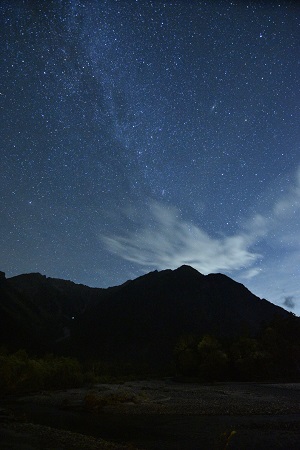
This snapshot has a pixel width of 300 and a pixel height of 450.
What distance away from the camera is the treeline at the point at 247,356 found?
75625mm

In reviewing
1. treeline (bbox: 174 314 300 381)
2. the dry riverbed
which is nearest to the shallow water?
the dry riverbed

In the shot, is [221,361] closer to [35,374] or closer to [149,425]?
[35,374]

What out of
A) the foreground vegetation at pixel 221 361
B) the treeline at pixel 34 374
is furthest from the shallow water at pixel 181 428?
the foreground vegetation at pixel 221 361

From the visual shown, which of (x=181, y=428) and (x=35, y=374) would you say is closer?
(x=181, y=428)

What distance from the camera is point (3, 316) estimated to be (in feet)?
593

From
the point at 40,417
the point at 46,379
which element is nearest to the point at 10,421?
the point at 40,417

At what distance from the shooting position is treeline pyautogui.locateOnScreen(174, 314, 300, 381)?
7562cm

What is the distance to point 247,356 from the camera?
250ft

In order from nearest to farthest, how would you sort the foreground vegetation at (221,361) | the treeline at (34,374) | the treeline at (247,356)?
the treeline at (34,374) → the foreground vegetation at (221,361) → the treeline at (247,356)

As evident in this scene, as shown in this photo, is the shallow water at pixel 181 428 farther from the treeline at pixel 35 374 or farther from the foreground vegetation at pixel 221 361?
the foreground vegetation at pixel 221 361

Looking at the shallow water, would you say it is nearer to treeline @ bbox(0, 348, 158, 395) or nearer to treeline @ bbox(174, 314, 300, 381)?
treeline @ bbox(0, 348, 158, 395)

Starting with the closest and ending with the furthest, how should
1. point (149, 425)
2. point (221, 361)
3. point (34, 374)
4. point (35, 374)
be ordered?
1. point (149, 425)
2. point (34, 374)
3. point (35, 374)
4. point (221, 361)

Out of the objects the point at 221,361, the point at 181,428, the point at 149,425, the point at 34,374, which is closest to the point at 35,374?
the point at 34,374

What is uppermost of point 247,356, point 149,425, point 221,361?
point 247,356
